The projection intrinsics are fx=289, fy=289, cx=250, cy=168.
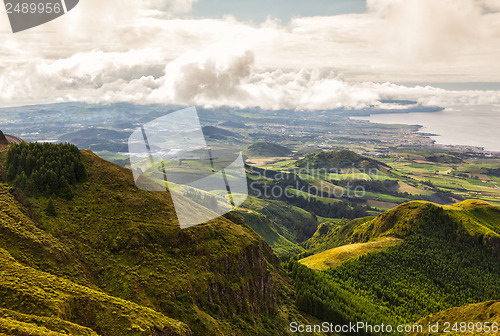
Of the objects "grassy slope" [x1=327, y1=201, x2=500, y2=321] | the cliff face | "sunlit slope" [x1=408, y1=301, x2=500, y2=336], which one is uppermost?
the cliff face

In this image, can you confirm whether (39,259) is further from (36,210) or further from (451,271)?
(451,271)

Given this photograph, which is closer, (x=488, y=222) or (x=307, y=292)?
(x=307, y=292)

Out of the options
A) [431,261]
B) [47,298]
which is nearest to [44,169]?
[47,298]

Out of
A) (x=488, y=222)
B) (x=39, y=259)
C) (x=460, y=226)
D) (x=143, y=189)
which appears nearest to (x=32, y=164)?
(x=143, y=189)

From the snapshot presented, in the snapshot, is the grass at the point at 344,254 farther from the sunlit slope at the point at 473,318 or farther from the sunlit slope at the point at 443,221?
the sunlit slope at the point at 473,318

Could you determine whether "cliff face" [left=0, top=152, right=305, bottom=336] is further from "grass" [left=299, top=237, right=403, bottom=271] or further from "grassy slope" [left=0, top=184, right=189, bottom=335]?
"grass" [left=299, top=237, right=403, bottom=271]

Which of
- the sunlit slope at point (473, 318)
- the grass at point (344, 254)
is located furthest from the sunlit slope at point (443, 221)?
the sunlit slope at point (473, 318)

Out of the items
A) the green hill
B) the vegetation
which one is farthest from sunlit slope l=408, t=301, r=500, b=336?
the vegetation
